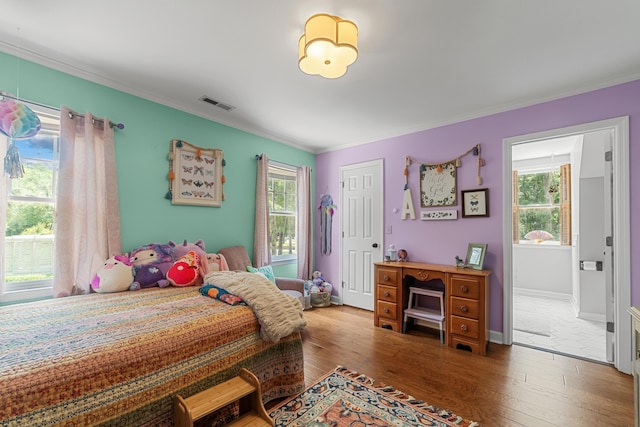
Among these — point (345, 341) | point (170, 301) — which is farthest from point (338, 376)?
point (170, 301)

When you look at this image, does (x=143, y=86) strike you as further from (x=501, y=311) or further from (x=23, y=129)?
(x=501, y=311)

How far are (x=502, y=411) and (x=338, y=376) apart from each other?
1.15m

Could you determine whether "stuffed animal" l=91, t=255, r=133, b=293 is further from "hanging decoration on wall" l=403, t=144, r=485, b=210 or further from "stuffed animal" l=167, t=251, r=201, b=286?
"hanging decoration on wall" l=403, t=144, r=485, b=210

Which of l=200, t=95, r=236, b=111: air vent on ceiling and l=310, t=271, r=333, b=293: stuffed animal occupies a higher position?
l=200, t=95, r=236, b=111: air vent on ceiling

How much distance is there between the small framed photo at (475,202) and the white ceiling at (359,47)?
0.90 m

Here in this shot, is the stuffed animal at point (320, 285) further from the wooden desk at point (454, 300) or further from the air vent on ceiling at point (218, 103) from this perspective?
the air vent on ceiling at point (218, 103)

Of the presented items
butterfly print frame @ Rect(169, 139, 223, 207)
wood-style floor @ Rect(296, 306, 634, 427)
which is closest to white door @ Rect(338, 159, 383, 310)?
wood-style floor @ Rect(296, 306, 634, 427)

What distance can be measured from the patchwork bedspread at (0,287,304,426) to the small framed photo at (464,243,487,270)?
82.3 inches

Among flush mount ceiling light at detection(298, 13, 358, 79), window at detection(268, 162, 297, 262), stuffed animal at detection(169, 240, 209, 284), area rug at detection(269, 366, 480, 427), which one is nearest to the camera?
flush mount ceiling light at detection(298, 13, 358, 79)

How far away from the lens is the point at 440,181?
3396 millimetres

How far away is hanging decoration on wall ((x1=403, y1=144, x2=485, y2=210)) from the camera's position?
327cm

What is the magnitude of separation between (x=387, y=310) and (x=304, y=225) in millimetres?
1787

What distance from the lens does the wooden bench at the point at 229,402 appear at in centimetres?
129

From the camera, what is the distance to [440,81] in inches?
97.6
